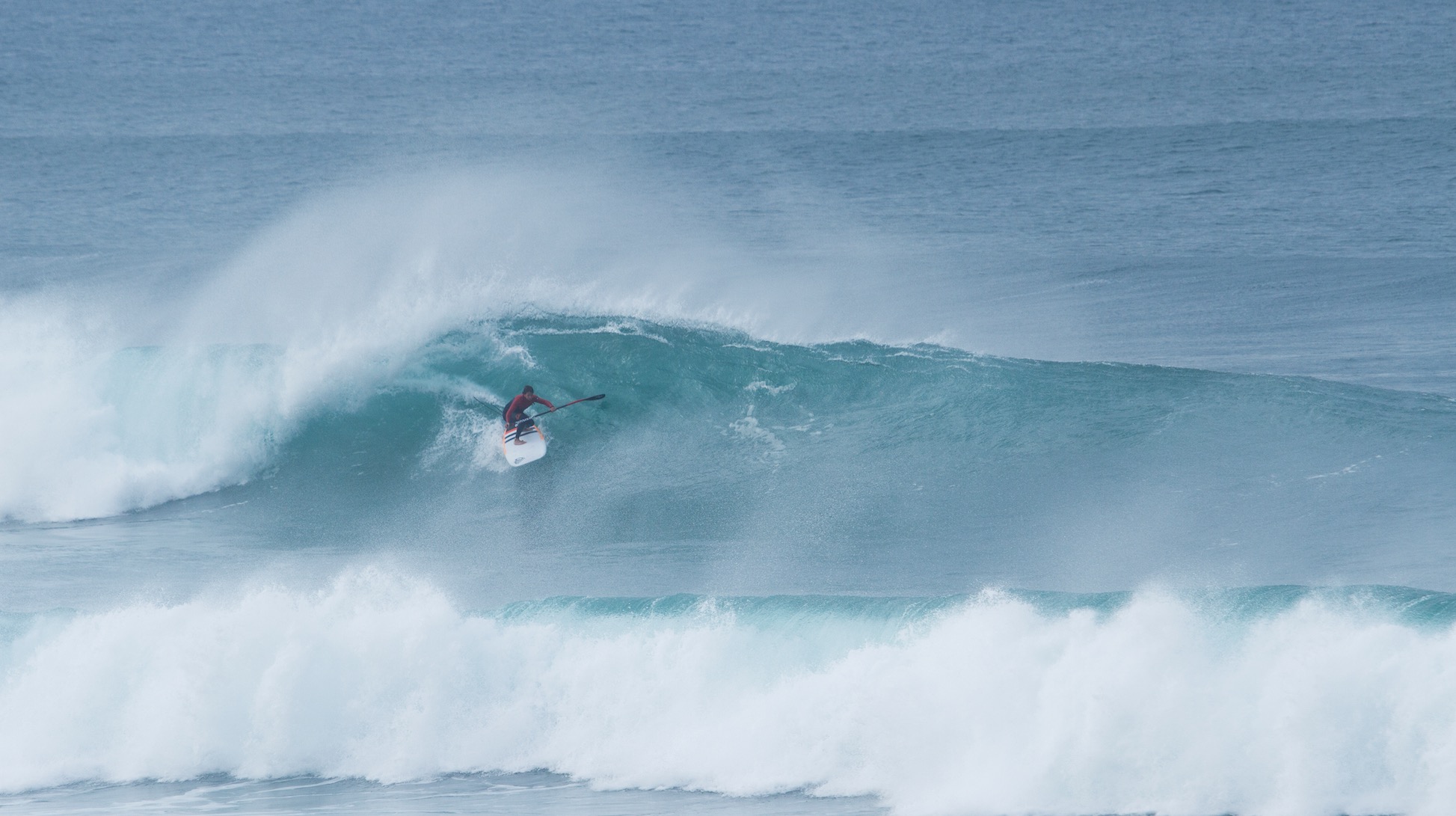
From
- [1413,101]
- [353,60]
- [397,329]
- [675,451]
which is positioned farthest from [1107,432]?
[353,60]

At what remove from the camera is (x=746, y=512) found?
12.6 metres

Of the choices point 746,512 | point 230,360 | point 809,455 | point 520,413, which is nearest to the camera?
point 746,512

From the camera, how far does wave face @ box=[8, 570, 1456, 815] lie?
807 cm

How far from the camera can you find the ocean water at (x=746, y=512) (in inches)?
335

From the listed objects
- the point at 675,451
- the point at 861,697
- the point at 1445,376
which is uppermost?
the point at 1445,376

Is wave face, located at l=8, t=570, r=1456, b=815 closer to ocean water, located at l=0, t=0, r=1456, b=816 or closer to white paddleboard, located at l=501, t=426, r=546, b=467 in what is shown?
ocean water, located at l=0, t=0, r=1456, b=816

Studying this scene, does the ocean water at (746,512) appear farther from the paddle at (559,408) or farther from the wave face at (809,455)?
the paddle at (559,408)

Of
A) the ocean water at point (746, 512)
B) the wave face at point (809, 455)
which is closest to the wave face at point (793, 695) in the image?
the ocean water at point (746, 512)

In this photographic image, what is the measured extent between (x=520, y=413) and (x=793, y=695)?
5.58 metres

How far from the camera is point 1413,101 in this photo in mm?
45844

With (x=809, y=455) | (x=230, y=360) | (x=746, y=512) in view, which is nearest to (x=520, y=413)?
(x=746, y=512)

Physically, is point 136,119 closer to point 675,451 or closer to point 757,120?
point 757,120

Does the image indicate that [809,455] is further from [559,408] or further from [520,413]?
[520,413]

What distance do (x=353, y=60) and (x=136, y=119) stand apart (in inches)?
809
